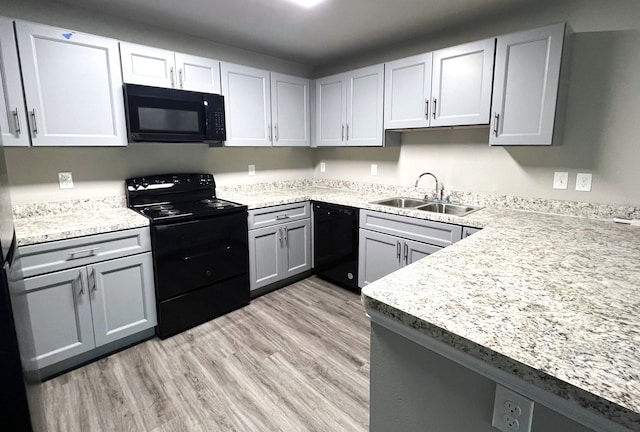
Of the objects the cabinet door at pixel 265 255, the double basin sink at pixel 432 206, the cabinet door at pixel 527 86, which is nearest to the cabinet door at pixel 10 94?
the cabinet door at pixel 265 255

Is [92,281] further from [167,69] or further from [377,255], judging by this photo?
[377,255]

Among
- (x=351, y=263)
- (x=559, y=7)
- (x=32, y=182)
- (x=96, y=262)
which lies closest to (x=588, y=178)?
(x=559, y=7)

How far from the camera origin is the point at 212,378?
2027 millimetres

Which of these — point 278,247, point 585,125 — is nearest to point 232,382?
point 278,247

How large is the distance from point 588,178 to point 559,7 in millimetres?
1211

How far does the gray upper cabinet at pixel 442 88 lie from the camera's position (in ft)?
7.77

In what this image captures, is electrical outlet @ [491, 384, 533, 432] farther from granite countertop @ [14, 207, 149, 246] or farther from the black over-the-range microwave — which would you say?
the black over-the-range microwave

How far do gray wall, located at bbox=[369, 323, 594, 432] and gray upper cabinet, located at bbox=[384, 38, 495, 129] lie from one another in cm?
206

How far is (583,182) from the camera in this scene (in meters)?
2.27

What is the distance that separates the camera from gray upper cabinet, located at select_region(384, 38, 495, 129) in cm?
237

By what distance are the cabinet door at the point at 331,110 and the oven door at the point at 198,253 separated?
1.35m

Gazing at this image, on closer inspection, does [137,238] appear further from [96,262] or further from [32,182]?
[32,182]

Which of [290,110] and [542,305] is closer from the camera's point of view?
[542,305]

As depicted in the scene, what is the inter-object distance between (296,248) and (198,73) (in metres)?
1.85
